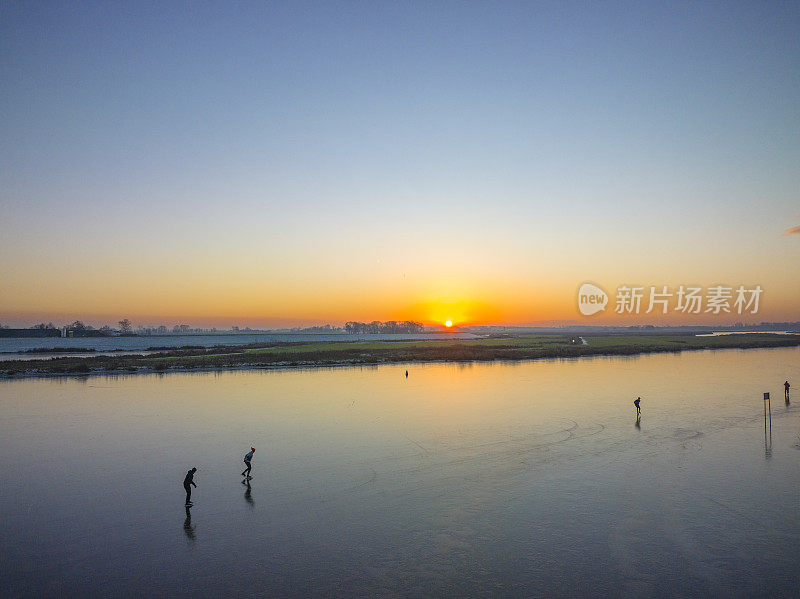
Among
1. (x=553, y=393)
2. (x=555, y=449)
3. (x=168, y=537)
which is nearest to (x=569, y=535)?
(x=555, y=449)

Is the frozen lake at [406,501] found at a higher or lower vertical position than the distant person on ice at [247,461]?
lower

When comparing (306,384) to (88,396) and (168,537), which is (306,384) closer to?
(88,396)

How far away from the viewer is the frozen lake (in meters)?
11.0

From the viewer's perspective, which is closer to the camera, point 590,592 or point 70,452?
point 590,592

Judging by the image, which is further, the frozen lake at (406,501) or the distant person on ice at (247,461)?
the distant person on ice at (247,461)

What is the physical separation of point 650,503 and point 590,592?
5940mm

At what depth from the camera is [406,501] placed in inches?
608

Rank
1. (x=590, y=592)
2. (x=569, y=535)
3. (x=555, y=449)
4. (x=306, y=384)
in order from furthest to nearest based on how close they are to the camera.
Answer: (x=306, y=384), (x=555, y=449), (x=569, y=535), (x=590, y=592)

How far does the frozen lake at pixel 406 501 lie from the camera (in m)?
11.0

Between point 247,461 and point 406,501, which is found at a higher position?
point 247,461

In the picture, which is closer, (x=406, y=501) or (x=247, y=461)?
(x=406, y=501)

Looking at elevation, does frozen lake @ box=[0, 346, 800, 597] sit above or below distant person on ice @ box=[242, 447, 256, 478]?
below

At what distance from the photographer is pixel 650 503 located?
15.0 meters

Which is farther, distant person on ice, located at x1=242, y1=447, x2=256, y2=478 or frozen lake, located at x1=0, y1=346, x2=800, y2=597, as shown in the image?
distant person on ice, located at x1=242, y1=447, x2=256, y2=478
